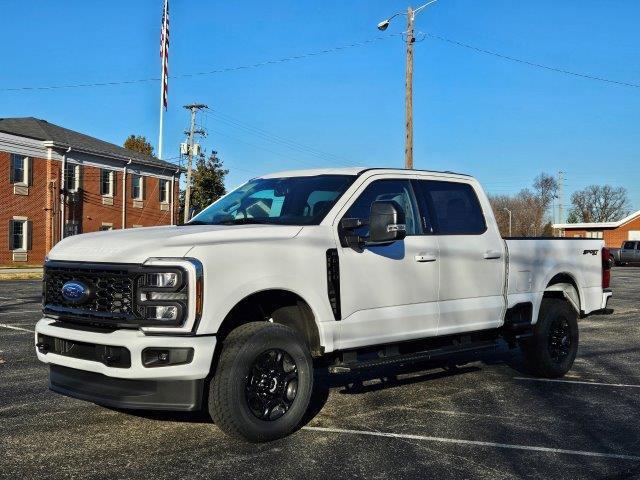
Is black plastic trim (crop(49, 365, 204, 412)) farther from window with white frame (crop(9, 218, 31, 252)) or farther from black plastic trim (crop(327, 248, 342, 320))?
window with white frame (crop(9, 218, 31, 252))

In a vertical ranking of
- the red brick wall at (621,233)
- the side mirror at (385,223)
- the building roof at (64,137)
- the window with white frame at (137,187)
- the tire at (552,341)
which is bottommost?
the tire at (552,341)

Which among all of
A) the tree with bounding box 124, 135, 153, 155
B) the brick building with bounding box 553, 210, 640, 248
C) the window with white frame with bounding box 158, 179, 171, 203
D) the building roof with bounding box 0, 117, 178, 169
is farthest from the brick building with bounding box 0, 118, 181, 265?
the brick building with bounding box 553, 210, 640, 248

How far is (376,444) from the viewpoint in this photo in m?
5.09

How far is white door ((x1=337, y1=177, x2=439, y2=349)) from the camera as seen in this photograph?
5621 millimetres

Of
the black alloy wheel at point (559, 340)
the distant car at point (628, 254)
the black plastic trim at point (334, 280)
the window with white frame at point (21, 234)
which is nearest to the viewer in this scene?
the black plastic trim at point (334, 280)

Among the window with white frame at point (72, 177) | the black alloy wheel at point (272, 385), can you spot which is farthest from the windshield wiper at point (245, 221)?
the window with white frame at point (72, 177)

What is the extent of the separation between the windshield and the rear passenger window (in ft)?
3.10

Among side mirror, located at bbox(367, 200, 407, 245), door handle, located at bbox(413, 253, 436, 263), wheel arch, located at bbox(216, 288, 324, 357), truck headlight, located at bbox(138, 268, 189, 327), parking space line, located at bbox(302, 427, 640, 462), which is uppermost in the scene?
side mirror, located at bbox(367, 200, 407, 245)

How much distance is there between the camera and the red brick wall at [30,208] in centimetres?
3619

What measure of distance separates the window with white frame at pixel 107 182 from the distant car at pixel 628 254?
33153 mm

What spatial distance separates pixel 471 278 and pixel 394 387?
1380mm

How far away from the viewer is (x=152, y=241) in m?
4.86

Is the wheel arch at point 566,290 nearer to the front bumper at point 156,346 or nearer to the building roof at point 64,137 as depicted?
the front bumper at point 156,346

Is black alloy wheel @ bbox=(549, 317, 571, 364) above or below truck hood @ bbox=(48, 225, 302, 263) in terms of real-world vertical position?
below
